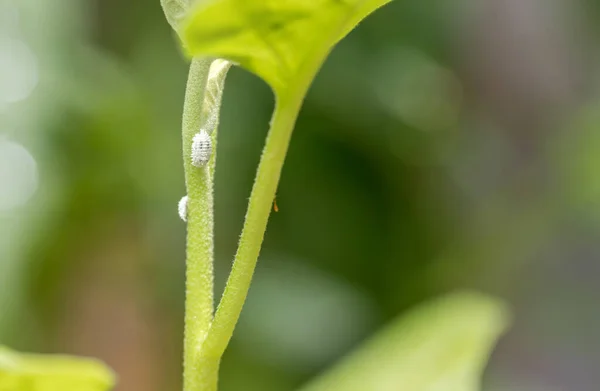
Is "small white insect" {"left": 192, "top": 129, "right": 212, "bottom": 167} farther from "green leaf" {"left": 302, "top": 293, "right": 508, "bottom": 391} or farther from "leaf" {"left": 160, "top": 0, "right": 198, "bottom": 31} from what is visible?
"green leaf" {"left": 302, "top": 293, "right": 508, "bottom": 391}

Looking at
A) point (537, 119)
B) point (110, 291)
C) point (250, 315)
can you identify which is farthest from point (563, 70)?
point (110, 291)

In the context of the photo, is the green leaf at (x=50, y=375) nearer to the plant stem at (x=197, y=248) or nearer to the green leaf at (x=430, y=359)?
the plant stem at (x=197, y=248)

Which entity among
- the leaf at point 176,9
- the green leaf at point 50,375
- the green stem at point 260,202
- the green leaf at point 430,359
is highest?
the leaf at point 176,9

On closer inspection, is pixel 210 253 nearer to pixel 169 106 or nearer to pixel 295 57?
pixel 295 57

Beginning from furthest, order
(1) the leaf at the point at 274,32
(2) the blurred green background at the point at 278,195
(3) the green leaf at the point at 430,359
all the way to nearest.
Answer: (2) the blurred green background at the point at 278,195 → (3) the green leaf at the point at 430,359 → (1) the leaf at the point at 274,32

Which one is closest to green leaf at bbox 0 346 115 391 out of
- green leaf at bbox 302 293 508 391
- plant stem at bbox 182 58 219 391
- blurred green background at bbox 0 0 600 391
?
plant stem at bbox 182 58 219 391

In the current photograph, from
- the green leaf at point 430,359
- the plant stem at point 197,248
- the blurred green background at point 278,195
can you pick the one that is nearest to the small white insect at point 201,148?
the plant stem at point 197,248

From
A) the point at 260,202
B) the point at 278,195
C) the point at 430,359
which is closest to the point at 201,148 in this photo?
the point at 260,202

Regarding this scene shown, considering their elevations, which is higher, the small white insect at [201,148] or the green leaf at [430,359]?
the small white insect at [201,148]
